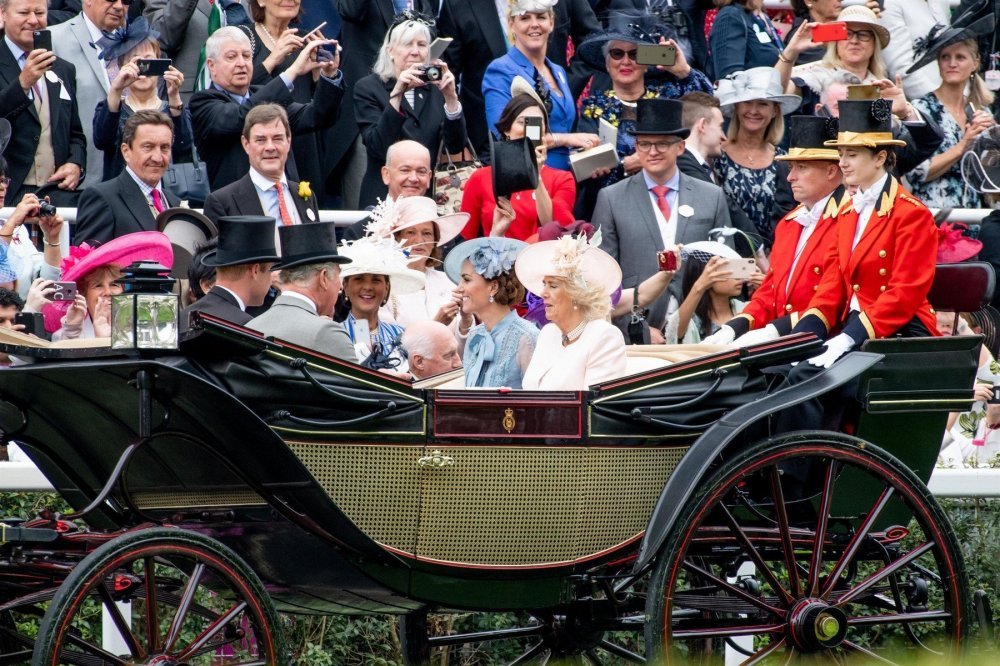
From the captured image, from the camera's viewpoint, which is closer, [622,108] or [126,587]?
A: [126,587]

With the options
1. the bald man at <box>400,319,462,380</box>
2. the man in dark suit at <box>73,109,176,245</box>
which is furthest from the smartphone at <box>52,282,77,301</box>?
the bald man at <box>400,319,462,380</box>

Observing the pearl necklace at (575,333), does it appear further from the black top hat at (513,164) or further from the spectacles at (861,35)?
the spectacles at (861,35)

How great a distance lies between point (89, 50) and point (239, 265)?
3.20 m

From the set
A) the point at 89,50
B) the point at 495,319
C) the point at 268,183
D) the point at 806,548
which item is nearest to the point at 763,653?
the point at 806,548

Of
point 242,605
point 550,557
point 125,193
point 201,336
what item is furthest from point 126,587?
point 125,193

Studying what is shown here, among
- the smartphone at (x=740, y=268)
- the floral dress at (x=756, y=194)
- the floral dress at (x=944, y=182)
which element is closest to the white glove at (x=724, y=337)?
the smartphone at (x=740, y=268)

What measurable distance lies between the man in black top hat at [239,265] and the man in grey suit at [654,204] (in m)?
2.38

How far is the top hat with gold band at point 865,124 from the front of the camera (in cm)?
678

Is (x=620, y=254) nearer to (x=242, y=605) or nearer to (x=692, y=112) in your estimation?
(x=692, y=112)

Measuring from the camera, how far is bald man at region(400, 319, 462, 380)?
7168 mm

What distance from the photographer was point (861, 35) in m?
9.76

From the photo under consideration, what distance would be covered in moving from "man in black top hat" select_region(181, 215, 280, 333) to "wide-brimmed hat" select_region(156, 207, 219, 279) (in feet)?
3.61

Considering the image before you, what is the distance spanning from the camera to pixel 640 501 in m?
5.64

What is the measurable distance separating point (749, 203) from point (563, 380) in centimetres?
356
